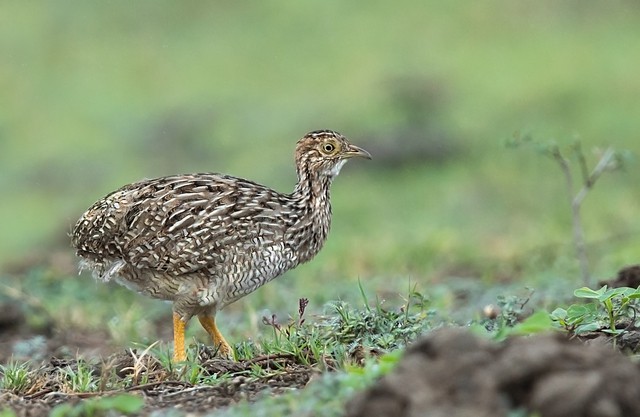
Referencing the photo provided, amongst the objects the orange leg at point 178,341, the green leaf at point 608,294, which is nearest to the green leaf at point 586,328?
the green leaf at point 608,294

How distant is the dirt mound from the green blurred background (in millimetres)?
4945

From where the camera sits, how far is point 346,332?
19.9 feet

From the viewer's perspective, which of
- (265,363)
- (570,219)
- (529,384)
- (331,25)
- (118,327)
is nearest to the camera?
(529,384)

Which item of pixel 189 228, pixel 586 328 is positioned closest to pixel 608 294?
pixel 586 328

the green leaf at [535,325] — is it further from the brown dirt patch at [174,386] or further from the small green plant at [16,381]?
the small green plant at [16,381]

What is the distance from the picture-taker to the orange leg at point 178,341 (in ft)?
22.5

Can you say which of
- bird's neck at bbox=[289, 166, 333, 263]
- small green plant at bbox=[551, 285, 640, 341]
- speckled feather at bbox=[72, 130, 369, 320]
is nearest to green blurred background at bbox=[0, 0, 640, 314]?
bird's neck at bbox=[289, 166, 333, 263]

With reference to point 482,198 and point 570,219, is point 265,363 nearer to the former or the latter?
point 570,219

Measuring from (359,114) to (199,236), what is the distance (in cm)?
1187

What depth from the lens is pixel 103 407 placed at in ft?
15.8

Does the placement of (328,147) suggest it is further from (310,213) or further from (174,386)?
(174,386)

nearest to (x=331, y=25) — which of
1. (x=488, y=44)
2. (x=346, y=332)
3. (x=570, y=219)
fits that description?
(x=488, y=44)

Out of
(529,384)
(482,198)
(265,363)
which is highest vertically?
(529,384)

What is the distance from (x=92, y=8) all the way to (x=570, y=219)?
14.5 metres
